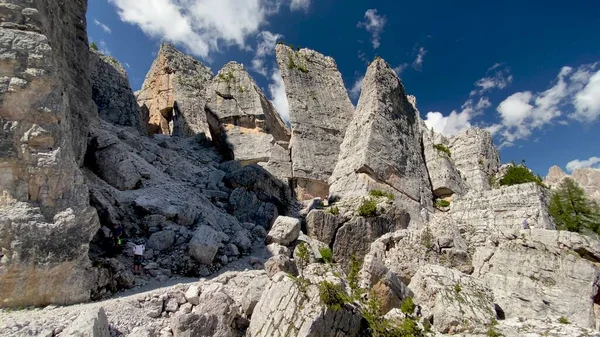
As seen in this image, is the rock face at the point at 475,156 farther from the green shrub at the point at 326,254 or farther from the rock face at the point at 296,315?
the rock face at the point at 296,315

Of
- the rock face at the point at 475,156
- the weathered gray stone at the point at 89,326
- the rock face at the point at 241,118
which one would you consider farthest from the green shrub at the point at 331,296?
the rock face at the point at 475,156

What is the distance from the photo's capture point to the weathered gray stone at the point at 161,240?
13.3 metres

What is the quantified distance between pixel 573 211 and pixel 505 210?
5.72 meters

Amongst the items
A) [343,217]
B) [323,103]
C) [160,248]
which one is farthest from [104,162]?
[323,103]

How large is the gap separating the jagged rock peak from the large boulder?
940 cm

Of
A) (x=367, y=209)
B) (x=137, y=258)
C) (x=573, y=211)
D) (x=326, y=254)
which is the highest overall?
(x=573, y=211)

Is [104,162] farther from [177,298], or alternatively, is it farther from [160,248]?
[177,298]

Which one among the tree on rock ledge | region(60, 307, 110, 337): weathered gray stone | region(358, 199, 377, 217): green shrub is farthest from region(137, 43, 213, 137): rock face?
the tree on rock ledge

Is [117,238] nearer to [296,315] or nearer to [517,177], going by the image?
[296,315]

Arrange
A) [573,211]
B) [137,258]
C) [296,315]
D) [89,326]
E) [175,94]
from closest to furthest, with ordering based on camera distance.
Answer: [89,326] < [296,315] < [137,258] < [573,211] < [175,94]

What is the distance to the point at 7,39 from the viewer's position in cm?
979

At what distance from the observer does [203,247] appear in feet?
43.0

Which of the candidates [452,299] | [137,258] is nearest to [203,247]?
[137,258]

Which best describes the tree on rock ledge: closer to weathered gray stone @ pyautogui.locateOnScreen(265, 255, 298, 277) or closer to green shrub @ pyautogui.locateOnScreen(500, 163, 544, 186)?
green shrub @ pyautogui.locateOnScreen(500, 163, 544, 186)
